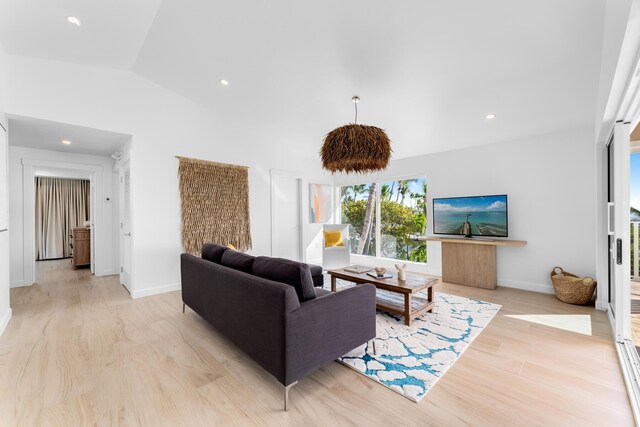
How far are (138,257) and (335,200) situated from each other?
4114mm

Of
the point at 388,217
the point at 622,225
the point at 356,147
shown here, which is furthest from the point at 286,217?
the point at 622,225

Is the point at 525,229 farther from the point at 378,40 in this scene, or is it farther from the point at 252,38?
the point at 252,38

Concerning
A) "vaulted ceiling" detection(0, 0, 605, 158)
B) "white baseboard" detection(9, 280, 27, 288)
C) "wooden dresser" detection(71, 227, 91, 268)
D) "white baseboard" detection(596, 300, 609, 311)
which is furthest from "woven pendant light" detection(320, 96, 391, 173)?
"wooden dresser" detection(71, 227, 91, 268)

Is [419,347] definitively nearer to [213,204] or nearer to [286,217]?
[213,204]

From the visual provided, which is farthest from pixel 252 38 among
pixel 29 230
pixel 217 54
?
pixel 29 230

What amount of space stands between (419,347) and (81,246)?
6718 millimetres

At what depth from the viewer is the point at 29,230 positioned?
4.48m

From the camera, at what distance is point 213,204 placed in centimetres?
452

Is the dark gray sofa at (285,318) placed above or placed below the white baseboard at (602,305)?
above

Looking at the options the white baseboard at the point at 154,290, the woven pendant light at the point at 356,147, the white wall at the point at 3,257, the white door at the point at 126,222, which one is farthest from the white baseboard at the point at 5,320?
the woven pendant light at the point at 356,147

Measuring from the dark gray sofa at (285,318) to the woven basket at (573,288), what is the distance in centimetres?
286

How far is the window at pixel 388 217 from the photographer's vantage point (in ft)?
17.6

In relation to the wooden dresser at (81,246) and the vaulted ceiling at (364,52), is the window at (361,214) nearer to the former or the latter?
the vaulted ceiling at (364,52)

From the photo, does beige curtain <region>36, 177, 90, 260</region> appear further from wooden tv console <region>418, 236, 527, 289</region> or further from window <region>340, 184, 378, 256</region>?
wooden tv console <region>418, 236, 527, 289</region>
